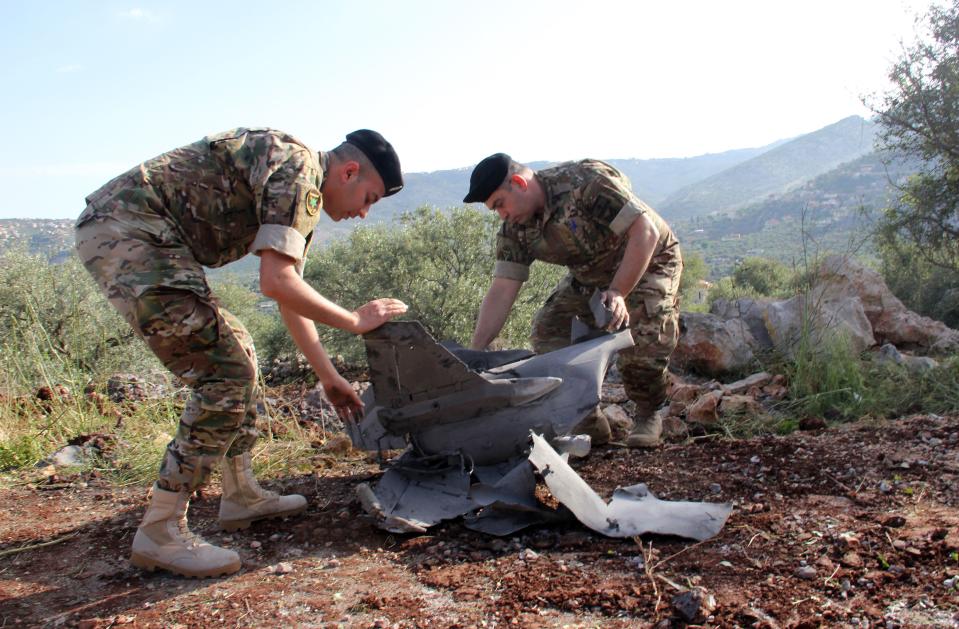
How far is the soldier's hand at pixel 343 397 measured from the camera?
2959 mm

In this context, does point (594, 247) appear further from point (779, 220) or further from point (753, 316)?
point (779, 220)

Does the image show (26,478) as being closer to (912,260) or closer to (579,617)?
(579,617)

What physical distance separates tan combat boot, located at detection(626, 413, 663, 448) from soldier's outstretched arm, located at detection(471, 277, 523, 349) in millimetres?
1032

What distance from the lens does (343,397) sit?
9.90ft

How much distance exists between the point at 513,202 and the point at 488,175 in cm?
25

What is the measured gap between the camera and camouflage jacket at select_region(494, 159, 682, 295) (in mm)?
4109

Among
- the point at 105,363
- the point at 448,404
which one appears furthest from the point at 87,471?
the point at 105,363

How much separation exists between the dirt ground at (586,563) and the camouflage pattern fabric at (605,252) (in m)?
0.79

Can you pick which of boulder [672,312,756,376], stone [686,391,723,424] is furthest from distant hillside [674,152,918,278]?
stone [686,391,723,424]

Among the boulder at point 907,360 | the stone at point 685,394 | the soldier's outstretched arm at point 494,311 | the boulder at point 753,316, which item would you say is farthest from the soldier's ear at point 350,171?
the boulder at point 753,316

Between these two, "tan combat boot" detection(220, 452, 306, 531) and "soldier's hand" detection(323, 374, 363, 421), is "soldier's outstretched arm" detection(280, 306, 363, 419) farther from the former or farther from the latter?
"tan combat boot" detection(220, 452, 306, 531)

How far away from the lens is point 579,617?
219cm

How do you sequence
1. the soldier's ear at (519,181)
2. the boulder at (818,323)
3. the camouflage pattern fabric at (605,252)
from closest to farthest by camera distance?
the soldier's ear at (519,181) → the camouflage pattern fabric at (605,252) → the boulder at (818,323)

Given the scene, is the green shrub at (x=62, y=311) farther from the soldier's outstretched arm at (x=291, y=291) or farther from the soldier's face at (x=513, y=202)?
the soldier's outstretched arm at (x=291, y=291)
